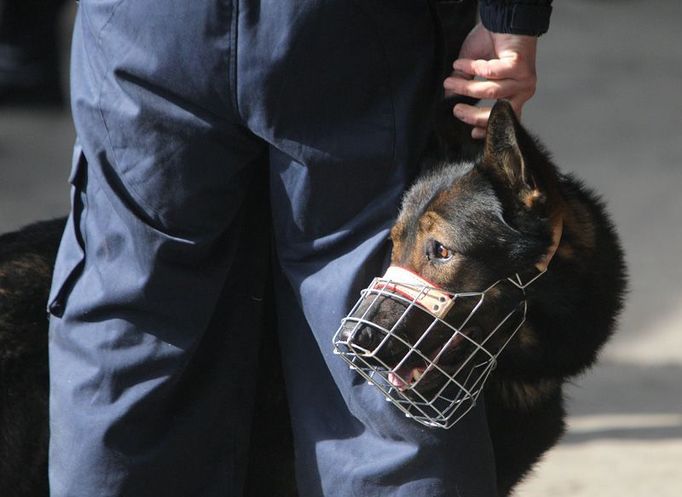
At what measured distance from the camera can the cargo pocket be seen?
2.30 meters

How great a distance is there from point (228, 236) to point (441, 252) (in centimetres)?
45

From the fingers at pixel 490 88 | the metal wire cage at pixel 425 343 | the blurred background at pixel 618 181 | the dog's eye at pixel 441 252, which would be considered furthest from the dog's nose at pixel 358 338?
the blurred background at pixel 618 181

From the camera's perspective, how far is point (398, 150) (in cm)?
208

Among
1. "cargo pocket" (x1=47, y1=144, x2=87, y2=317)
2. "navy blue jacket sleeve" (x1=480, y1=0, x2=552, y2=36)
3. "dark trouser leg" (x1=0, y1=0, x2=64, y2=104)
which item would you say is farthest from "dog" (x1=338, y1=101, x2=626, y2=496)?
"dark trouser leg" (x1=0, y1=0, x2=64, y2=104)

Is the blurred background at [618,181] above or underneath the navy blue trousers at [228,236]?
underneath

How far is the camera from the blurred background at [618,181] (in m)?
3.85

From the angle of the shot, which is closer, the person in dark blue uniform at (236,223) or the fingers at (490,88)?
the person in dark blue uniform at (236,223)

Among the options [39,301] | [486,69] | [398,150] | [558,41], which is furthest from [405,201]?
[558,41]

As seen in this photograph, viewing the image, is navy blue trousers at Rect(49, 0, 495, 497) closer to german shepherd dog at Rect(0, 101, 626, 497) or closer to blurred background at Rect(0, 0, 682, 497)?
german shepherd dog at Rect(0, 101, 626, 497)

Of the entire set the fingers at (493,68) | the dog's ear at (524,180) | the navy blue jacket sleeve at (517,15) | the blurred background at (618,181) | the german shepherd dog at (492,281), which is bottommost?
the blurred background at (618,181)

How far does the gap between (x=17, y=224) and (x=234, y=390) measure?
337 centimetres

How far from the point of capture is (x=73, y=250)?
2.33m

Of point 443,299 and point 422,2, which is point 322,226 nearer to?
point 443,299

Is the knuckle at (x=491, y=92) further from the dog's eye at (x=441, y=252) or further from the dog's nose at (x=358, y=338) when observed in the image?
the dog's nose at (x=358, y=338)
